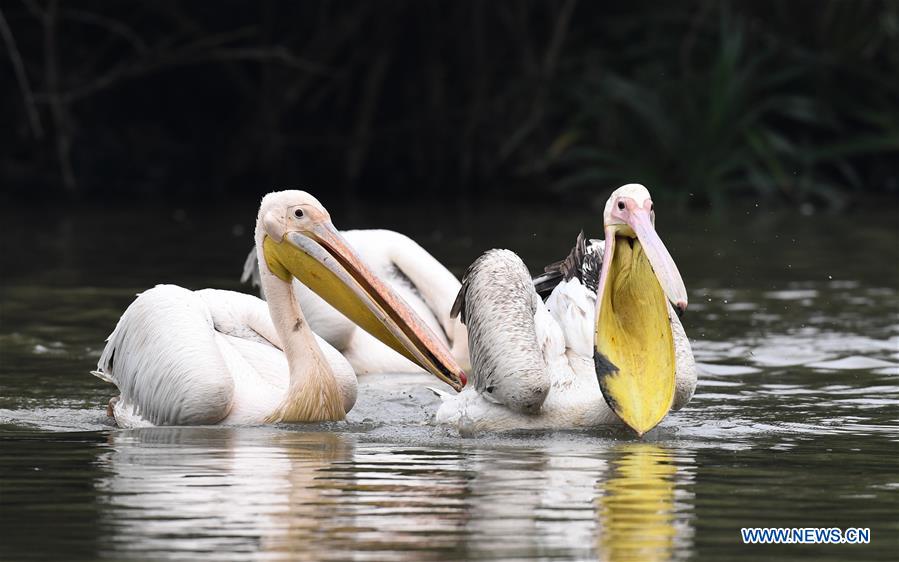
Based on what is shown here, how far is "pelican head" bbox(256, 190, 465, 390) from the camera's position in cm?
586

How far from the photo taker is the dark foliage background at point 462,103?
1593cm

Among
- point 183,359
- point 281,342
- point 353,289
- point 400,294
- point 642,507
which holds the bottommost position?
point 642,507

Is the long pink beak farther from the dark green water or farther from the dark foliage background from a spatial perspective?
the dark foliage background

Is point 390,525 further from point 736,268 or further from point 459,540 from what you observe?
point 736,268

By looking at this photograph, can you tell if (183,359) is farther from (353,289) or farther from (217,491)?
(217,491)

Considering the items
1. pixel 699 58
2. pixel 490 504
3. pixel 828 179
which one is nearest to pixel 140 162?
pixel 699 58

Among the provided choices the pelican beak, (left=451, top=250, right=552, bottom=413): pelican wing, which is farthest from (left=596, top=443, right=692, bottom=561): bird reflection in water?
the pelican beak

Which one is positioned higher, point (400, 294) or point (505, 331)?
point (400, 294)

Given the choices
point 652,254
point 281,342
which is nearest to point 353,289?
point 281,342

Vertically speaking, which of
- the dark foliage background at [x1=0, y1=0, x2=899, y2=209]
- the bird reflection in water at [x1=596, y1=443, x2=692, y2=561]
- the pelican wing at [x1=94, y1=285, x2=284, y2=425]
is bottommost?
the bird reflection in water at [x1=596, y1=443, x2=692, y2=561]

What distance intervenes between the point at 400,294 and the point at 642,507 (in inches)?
123

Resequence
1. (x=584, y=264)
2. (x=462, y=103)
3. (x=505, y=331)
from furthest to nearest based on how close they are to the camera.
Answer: (x=462, y=103), (x=584, y=264), (x=505, y=331)

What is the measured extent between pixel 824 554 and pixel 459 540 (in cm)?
82

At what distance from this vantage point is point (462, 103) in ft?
55.5
